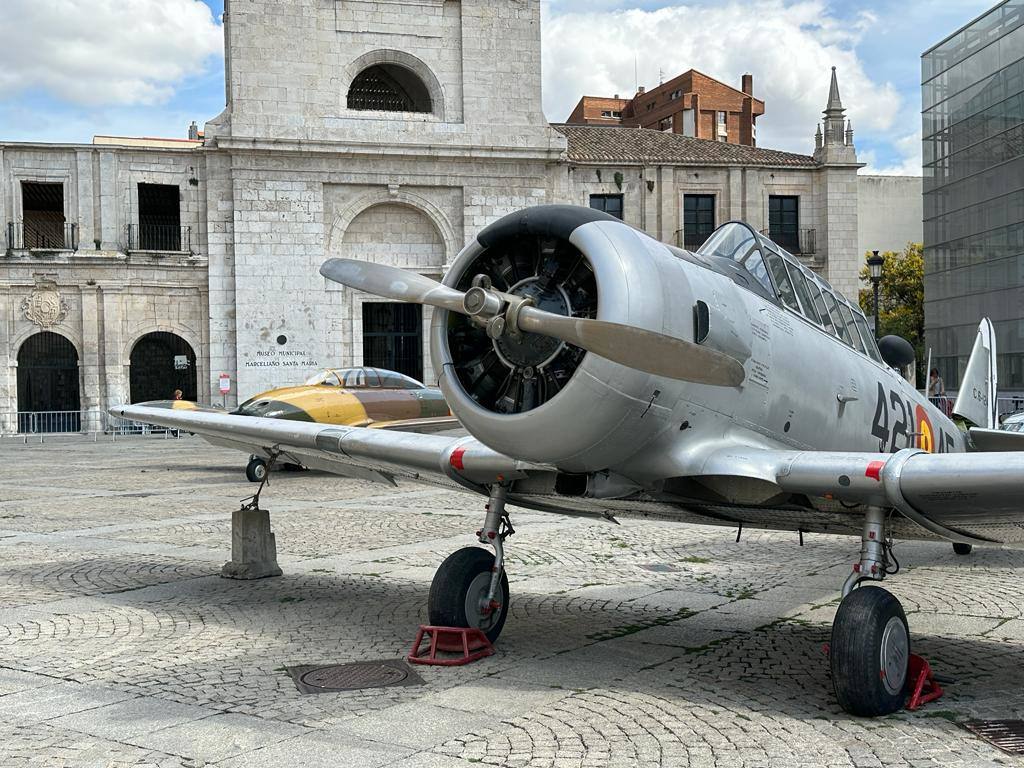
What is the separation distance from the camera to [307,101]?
37469 mm

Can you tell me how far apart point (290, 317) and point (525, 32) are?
559 inches

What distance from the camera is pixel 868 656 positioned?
16.0 ft

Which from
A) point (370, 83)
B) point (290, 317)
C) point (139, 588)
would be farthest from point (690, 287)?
point (370, 83)

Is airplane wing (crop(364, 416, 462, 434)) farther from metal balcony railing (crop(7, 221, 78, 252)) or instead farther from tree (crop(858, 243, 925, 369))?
tree (crop(858, 243, 925, 369))

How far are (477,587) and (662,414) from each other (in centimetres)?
174

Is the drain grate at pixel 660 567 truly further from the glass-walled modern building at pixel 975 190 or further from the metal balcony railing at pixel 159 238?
the metal balcony railing at pixel 159 238

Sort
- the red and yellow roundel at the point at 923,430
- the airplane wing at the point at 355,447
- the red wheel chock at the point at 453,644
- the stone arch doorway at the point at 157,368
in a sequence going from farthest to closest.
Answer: the stone arch doorway at the point at 157,368 → the red and yellow roundel at the point at 923,430 → the airplane wing at the point at 355,447 → the red wheel chock at the point at 453,644

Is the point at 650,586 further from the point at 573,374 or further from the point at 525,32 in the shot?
the point at 525,32

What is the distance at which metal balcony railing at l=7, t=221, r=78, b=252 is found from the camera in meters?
36.9

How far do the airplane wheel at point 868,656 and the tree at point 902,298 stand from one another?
53.7 meters

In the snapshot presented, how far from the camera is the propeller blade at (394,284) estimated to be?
5.15 metres

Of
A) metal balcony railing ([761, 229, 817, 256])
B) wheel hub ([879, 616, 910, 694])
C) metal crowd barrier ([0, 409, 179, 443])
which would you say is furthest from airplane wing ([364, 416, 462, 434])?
metal balcony railing ([761, 229, 817, 256])

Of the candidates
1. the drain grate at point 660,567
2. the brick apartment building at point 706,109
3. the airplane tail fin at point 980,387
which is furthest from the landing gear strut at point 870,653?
the brick apartment building at point 706,109

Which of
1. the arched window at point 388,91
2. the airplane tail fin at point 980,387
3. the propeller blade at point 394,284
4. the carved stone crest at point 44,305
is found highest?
the arched window at point 388,91
